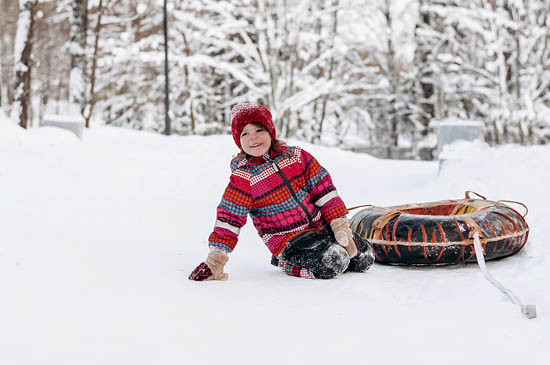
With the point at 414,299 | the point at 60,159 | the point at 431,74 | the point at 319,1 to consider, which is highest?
the point at 319,1

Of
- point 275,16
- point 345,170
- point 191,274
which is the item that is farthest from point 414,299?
point 275,16

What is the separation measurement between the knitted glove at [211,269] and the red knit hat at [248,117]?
72cm

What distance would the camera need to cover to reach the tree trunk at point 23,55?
11552 mm

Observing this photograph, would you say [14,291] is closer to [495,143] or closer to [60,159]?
[60,159]

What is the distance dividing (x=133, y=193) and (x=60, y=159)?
99 centimetres

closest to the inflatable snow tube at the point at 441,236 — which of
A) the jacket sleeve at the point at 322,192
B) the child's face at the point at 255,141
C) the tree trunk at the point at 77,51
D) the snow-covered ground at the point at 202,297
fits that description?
the snow-covered ground at the point at 202,297

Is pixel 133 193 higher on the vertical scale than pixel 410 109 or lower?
lower

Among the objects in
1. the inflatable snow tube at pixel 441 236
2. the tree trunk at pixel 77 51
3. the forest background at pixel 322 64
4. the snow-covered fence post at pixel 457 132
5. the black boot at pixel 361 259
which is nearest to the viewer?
the black boot at pixel 361 259

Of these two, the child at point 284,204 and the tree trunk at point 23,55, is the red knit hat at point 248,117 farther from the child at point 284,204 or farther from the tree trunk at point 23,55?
the tree trunk at point 23,55

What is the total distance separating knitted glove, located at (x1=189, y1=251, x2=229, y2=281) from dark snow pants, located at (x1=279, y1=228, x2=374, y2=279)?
1.41 ft

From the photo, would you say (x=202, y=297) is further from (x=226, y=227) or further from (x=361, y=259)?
(x=361, y=259)

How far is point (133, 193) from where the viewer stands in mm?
6547

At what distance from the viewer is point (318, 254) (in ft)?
11.0

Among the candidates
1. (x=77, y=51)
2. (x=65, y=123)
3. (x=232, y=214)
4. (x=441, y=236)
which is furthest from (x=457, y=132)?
(x=77, y=51)
